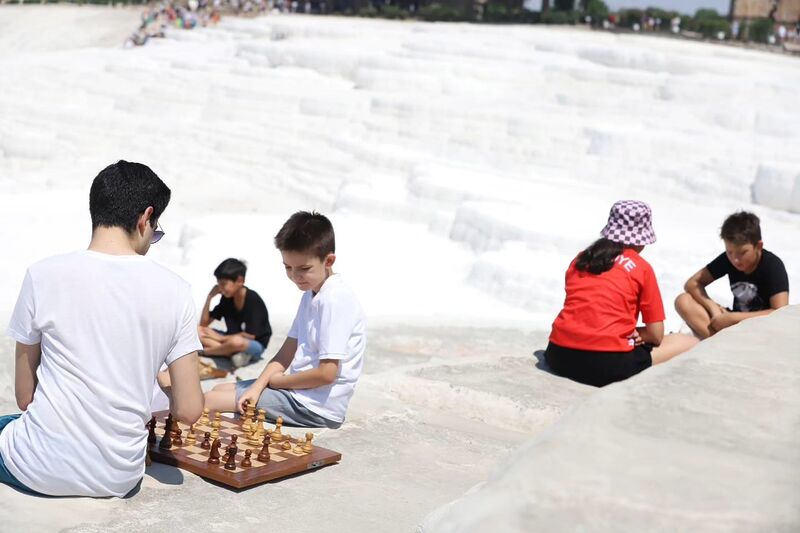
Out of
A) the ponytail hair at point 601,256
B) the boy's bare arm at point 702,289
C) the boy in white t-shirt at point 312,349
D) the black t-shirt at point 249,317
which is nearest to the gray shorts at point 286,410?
the boy in white t-shirt at point 312,349

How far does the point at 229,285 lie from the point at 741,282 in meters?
2.86

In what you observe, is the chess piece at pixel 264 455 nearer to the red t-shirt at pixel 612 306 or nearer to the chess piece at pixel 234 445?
the chess piece at pixel 234 445

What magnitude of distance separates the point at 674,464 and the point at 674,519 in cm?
28

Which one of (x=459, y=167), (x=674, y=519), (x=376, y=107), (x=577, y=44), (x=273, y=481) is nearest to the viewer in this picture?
(x=674, y=519)

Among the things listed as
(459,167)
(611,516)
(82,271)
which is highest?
(82,271)

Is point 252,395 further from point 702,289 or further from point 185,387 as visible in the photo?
point 702,289

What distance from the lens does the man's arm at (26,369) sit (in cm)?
309

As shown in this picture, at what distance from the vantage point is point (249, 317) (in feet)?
21.3

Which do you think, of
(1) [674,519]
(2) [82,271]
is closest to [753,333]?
(1) [674,519]

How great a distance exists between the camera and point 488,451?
432 cm

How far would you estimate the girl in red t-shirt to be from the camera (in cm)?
510

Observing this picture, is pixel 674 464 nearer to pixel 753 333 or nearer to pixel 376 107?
pixel 753 333

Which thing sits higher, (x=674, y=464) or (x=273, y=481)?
(x=674, y=464)

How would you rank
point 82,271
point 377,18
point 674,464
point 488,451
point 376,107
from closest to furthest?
point 674,464 < point 82,271 < point 488,451 < point 376,107 < point 377,18
